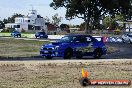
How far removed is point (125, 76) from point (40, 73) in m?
3.02

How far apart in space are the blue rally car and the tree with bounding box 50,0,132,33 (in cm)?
6498

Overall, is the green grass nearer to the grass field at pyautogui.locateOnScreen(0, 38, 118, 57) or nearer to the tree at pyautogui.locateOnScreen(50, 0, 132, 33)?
the grass field at pyautogui.locateOnScreen(0, 38, 118, 57)

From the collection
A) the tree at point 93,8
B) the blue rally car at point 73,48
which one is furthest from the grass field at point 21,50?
the tree at point 93,8

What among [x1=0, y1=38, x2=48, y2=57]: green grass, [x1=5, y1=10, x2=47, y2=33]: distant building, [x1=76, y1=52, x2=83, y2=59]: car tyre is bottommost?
[x1=0, y1=38, x2=48, y2=57]: green grass

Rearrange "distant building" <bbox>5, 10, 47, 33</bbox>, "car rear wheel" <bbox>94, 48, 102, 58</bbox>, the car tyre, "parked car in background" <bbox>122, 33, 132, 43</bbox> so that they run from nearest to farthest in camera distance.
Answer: the car tyre < "car rear wheel" <bbox>94, 48, 102, 58</bbox> < "parked car in background" <bbox>122, 33, 132, 43</bbox> < "distant building" <bbox>5, 10, 47, 33</bbox>

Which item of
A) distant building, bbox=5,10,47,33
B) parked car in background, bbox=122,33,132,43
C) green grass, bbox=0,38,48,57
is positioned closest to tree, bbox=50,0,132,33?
parked car in background, bbox=122,33,132,43

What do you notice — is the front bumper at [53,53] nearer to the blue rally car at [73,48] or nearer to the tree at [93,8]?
the blue rally car at [73,48]

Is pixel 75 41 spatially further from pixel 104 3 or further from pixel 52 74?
pixel 104 3

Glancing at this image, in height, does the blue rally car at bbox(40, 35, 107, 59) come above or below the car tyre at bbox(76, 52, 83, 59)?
above

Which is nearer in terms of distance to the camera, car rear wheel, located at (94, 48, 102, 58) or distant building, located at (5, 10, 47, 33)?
car rear wheel, located at (94, 48, 102, 58)

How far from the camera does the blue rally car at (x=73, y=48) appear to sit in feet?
79.6

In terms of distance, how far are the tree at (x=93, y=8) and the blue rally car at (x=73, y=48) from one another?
65.0 m

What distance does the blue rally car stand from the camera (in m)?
24.2

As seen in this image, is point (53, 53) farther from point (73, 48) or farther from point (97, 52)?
point (97, 52)
